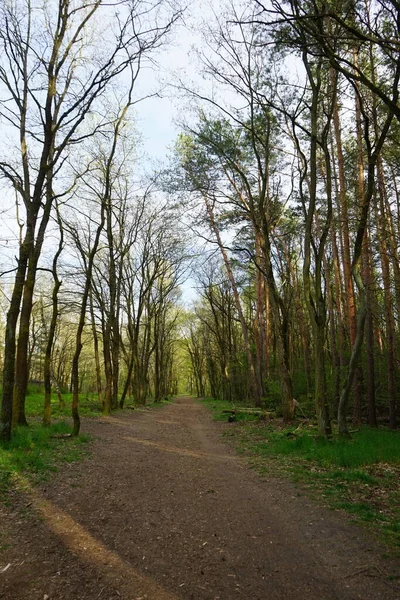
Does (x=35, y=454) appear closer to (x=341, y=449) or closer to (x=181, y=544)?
(x=181, y=544)

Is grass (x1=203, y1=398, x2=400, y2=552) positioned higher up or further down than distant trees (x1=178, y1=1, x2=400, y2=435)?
further down

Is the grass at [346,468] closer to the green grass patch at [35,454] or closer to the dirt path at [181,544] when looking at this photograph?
the dirt path at [181,544]

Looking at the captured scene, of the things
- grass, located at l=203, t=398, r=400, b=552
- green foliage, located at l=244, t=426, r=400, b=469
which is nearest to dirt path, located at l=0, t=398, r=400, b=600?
grass, located at l=203, t=398, r=400, b=552

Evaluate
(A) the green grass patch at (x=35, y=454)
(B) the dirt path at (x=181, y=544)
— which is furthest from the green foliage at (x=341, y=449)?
(A) the green grass patch at (x=35, y=454)

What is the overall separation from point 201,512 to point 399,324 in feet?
45.4

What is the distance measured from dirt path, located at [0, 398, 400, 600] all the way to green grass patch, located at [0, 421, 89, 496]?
438 mm

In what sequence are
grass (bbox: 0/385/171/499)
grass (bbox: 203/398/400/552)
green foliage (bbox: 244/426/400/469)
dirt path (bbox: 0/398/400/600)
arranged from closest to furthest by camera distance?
1. dirt path (bbox: 0/398/400/600)
2. grass (bbox: 203/398/400/552)
3. grass (bbox: 0/385/171/499)
4. green foliage (bbox: 244/426/400/469)

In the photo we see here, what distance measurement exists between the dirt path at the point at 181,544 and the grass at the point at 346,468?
1.31 feet

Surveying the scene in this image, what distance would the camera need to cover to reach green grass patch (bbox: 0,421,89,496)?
6000mm

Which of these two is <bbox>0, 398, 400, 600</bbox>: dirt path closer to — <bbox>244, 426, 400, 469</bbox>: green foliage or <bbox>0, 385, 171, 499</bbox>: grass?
<bbox>0, 385, 171, 499</bbox>: grass

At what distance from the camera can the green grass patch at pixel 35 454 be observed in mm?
6000

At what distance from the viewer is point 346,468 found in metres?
→ 6.85

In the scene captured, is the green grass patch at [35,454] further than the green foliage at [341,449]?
No

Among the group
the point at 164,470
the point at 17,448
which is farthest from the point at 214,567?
the point at 17,448
